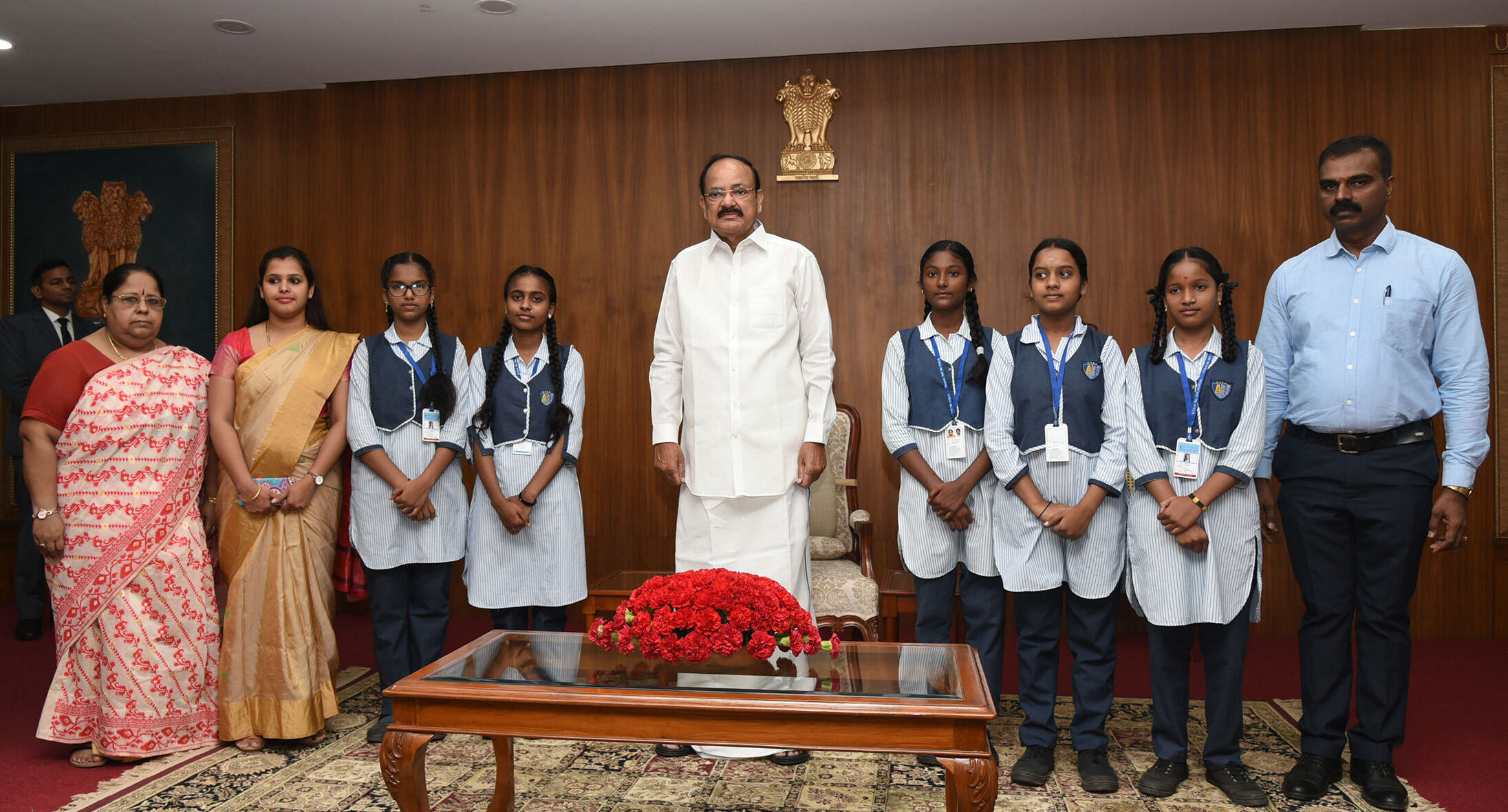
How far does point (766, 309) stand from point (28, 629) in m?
4.19

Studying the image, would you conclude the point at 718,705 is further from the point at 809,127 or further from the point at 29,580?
the point at 29,580

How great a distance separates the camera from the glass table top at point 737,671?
6.49ft

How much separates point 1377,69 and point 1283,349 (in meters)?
2.54

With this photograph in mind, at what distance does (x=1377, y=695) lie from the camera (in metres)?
2.68

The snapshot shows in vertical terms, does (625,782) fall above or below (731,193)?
below

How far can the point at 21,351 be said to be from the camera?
486 centimetres

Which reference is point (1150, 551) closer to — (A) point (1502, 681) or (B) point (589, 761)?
(B) point (589, 761)

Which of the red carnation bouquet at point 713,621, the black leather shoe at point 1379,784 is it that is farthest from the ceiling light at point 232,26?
the black leather shoe at point 1379,784

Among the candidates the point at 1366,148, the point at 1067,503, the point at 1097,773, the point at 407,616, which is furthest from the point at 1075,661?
the point at 407,616

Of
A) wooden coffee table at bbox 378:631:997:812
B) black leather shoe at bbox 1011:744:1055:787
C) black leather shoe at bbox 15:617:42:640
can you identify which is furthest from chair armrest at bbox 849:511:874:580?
black leather shoe at bbox 15:617:42:640

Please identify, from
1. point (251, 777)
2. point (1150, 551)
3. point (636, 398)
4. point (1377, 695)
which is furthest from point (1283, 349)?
point (251, 777)

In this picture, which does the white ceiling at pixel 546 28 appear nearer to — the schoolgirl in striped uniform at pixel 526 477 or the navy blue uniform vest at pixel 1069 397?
the schoolgirl in striped uniform at pixel 526 477

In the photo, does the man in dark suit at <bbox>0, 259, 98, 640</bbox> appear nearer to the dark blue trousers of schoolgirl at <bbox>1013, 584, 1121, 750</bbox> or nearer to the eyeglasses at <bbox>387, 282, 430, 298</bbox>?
the eyeglasses at <bbox>387, 282, 430, 298</bbox>

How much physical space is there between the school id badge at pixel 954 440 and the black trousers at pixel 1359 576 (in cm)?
95
